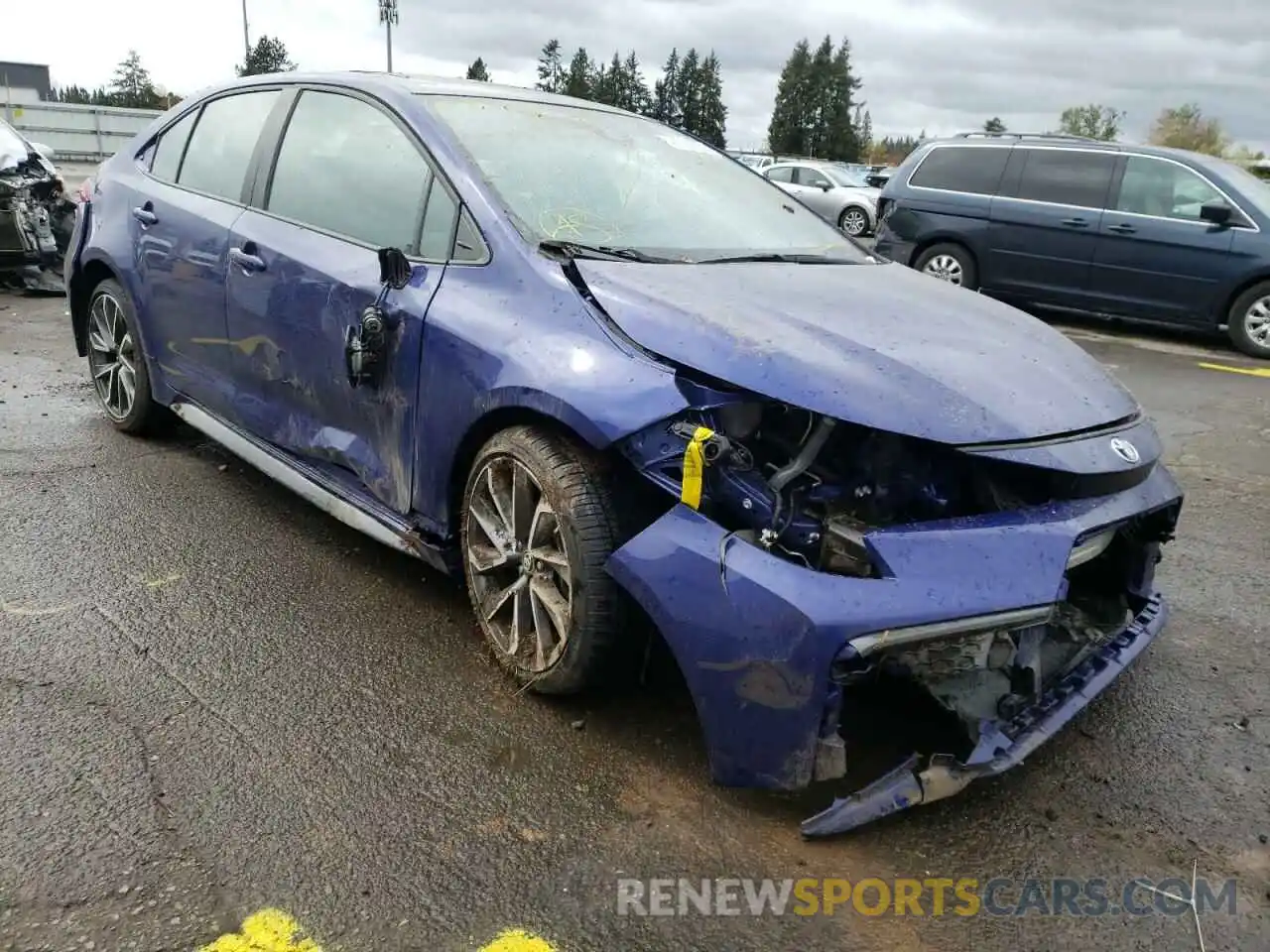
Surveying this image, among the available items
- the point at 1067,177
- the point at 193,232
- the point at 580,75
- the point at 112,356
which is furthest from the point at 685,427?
the point at 580,75

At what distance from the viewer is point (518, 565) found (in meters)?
2.85

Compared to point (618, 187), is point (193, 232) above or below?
below

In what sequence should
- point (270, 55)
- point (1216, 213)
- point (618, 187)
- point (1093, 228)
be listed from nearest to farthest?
point (618, 187) < point (1216, 213) < point (1093, 228) < point (270, 55)

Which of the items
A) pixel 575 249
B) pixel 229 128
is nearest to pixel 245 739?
pixel 575 249

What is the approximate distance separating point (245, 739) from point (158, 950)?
0.72m

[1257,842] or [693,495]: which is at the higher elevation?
[693,495]

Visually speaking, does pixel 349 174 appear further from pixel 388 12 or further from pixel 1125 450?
pixel 388 12

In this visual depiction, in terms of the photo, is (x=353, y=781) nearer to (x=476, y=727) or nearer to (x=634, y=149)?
(x=476, y=727)

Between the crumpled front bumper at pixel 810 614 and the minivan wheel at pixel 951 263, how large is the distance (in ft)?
27.7

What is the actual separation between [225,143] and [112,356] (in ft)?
4.62

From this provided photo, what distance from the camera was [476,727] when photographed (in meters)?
2.76

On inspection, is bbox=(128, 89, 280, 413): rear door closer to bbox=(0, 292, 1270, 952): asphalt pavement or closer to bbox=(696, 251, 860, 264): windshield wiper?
bbox=(0, 292, 1270, 952): asphalt pavement

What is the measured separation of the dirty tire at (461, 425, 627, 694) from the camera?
8.45ft

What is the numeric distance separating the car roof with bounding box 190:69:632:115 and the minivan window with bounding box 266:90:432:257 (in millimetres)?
71
